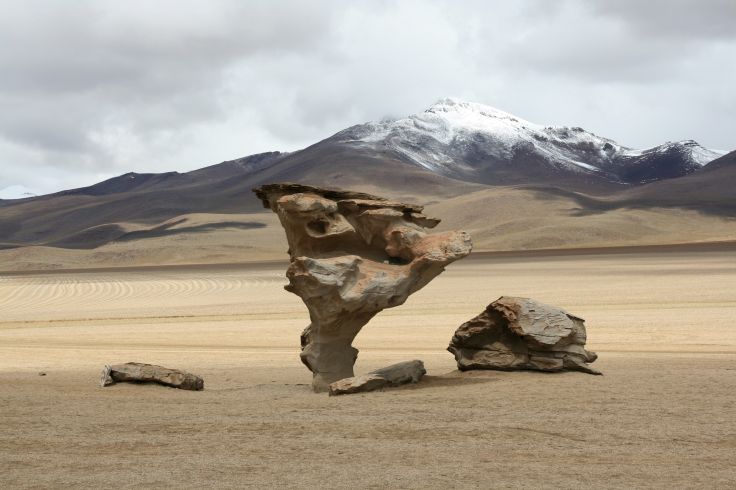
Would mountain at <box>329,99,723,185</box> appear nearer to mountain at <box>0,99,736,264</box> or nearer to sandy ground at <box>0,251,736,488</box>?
mountain at <box>0,99,736,264</box>

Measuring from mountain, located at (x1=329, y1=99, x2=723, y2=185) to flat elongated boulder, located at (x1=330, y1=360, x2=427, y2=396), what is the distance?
153m

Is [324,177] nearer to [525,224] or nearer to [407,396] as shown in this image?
[525,224]

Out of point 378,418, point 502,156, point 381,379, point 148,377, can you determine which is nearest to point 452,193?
point 502,156

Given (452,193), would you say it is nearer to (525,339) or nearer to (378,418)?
(525,339)

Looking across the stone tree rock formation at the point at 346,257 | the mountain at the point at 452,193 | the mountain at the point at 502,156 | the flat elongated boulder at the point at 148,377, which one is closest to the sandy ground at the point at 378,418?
the flat elongated boulder at the point at 148,377

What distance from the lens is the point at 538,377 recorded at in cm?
1162

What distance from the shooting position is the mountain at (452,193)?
3644 inches

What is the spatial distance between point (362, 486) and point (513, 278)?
35.3 m

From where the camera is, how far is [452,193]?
13288cm

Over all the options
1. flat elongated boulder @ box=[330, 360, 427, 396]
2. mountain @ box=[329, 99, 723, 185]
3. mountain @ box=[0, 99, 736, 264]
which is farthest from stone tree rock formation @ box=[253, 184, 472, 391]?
mountain @ box=[329, 99, 723, 185]

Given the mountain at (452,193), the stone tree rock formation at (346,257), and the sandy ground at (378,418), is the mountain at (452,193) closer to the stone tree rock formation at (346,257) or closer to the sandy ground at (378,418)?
the sandy ground at (378,418)

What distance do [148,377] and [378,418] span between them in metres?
3.97

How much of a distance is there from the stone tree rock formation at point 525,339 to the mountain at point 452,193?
6815 centimetres

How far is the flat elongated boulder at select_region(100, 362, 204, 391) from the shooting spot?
11961 millimetres
